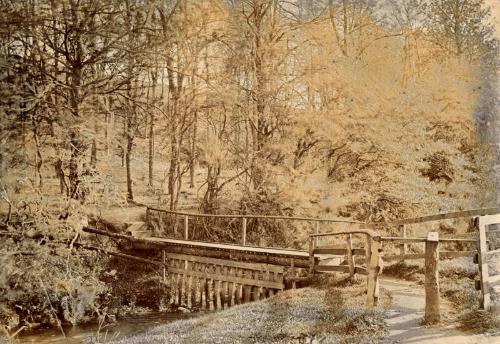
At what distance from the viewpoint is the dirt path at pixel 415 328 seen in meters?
3.88

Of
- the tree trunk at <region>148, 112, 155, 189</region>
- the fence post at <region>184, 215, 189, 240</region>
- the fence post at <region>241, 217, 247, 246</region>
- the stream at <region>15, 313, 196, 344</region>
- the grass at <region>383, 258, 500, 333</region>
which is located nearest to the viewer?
the grass at <region>383, 258, 500, 333</region>

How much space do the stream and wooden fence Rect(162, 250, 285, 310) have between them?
0.33 m

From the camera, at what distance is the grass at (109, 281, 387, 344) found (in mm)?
4227

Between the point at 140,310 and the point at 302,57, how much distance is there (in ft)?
11.3

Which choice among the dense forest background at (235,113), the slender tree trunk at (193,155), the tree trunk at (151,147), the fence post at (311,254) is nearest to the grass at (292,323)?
the fence post at (311,254)

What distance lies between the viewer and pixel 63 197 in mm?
4551

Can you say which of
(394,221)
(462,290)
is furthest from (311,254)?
(462,290)

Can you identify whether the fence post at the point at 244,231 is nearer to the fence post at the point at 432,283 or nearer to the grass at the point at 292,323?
the grass at the point at 292,323

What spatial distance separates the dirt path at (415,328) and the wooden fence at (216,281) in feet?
6.29

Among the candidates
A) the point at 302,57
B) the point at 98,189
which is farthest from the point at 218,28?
the point at 98,189

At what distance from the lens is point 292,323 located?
14.7ft

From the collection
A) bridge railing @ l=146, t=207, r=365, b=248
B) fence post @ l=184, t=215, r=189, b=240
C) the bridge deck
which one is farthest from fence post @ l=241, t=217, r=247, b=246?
fence post @ l=184, t=215, r=189, b=240

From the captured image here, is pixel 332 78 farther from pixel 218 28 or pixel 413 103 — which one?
pixel 218 28

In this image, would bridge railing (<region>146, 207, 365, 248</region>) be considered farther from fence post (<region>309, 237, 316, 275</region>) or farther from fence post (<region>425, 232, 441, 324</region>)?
fence post (<region>425, 232, 441, 324</region>)
